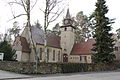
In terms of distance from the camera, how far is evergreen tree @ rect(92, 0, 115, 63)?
107 ft

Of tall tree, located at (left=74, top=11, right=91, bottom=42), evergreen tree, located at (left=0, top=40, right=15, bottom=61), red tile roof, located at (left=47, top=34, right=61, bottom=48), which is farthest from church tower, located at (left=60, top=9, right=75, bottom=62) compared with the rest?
evergreen tree, located at (left=0, top=40, right=15, bottom=61)

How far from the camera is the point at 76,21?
6312 cm

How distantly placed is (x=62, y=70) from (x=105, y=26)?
14642mm

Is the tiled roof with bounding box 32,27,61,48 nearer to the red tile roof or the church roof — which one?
the red tile roof

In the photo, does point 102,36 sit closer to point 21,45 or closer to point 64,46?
point 21,45

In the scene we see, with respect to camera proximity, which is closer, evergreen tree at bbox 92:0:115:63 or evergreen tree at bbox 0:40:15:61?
evergreen tree at bbox 0:40:15:61

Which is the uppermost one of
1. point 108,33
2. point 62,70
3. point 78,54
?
point 108,33

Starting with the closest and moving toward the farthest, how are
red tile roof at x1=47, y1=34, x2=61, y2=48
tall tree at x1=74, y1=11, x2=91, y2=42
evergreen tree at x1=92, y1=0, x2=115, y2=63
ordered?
evergreen tree at x1=92, y1=0, x2=115, y2=63, red tile roof at x1=47, y1=34, x2=61, y2=48, tall tree at x1=74, y1=11, x2=91, y2=42

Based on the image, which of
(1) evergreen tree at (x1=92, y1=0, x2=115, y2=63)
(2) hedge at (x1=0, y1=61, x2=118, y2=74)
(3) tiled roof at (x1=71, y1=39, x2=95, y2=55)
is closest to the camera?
(2) hedge at (x1=0, y1=61, x2=118, y2=74)

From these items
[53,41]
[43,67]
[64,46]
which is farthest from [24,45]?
[43,67]

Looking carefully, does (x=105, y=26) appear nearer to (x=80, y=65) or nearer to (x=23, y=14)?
(x=80, y=65)

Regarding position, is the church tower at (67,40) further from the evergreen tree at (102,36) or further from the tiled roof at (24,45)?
the evergreen tree at (102,36)

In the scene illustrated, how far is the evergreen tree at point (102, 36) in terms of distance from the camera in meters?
32.5

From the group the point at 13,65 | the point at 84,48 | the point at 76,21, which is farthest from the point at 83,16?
the point at 13,65
